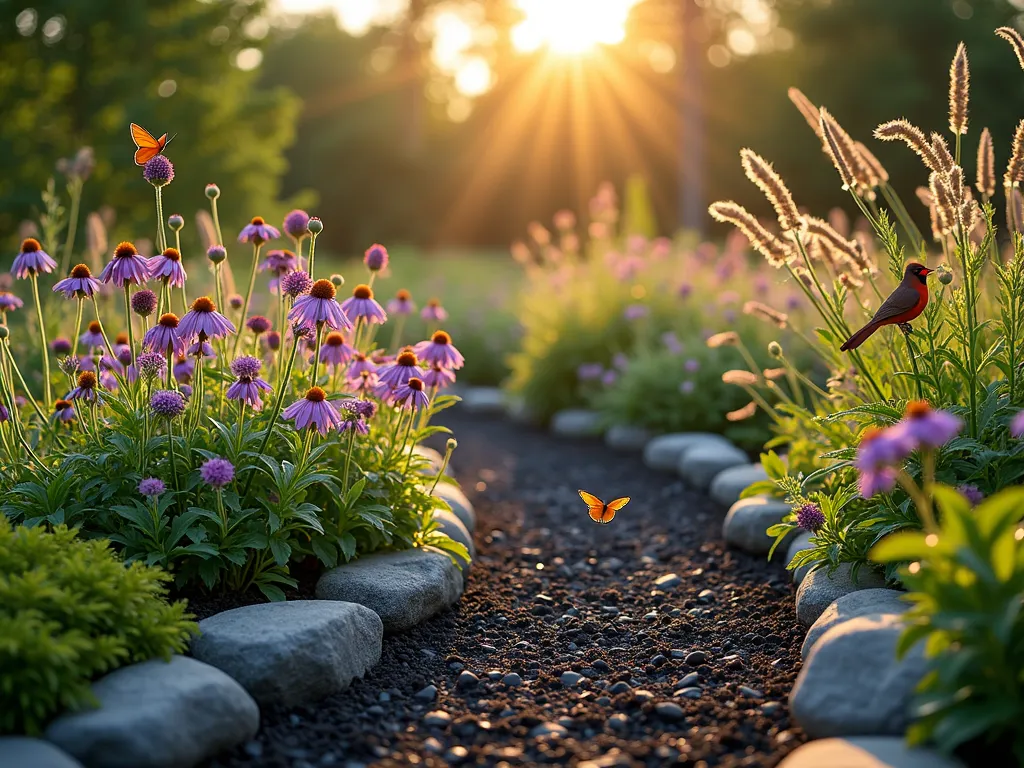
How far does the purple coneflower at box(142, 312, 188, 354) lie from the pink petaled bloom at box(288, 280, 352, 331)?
319mm

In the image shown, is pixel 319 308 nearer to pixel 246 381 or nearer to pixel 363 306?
pixel 246 381

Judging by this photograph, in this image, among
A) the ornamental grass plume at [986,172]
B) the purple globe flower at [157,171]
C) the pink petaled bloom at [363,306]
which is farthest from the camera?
the pink petaled bloom at [363,306]

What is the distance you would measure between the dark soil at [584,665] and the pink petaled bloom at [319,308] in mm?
1041

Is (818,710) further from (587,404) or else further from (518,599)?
(587,404)

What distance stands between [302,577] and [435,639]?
0.50 metres

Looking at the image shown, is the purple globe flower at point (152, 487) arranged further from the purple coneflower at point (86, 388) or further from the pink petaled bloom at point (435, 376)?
the pink petaled bloom at point (435, 376)

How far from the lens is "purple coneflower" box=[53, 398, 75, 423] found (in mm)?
2939

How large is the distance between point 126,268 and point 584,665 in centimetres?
180

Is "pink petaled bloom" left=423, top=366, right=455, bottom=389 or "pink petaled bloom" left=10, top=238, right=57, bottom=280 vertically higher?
"pink petaled bloom" left=10, top=238, right=57, bottom=280

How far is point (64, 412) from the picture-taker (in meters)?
2.94

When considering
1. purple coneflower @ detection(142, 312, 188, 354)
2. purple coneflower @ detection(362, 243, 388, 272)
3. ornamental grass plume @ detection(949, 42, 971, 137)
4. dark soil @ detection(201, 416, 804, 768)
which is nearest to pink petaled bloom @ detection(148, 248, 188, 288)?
purple coneflower @ detection(142, 312, 188, 354)

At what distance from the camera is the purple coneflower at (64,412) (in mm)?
2939

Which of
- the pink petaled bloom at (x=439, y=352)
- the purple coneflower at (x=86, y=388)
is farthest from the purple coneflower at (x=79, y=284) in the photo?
the pink petaled bloom at (x=439, y=352)

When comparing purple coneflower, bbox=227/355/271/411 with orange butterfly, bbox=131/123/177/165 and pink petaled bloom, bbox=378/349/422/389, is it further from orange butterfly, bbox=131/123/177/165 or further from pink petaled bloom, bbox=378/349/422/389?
orange butterfly, bbox=131/123/177/165
